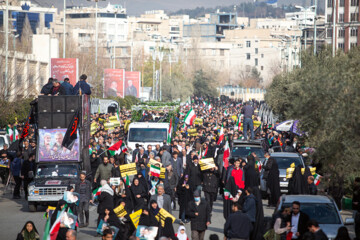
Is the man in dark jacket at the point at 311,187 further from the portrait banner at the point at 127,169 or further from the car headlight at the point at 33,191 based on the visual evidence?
the car headlight at the point at 33,191

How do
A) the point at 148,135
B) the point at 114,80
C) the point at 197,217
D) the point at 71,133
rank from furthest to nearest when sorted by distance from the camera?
1. the point at 114,80
2. the point at 148,135
3. the point at 71,133
4. the point at 197,217

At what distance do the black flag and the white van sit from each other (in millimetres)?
8900

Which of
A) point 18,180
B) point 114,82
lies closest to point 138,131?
point 18,180

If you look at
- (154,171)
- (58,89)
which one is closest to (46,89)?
(58,89)

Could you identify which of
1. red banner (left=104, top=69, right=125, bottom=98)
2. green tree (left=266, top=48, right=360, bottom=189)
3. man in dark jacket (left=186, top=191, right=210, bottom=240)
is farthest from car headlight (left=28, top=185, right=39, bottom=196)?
red banner (left=104, top=69, right=125, bottom=98)

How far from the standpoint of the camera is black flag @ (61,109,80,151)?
2167 cm

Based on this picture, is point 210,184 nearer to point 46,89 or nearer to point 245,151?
point 46,89

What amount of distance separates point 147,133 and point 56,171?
391 inches

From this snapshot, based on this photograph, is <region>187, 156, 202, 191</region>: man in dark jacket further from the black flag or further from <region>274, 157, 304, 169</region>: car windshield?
<region>274, 157, 304, 169</region>: car windshield

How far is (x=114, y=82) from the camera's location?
195ft

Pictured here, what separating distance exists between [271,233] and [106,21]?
7273 inches

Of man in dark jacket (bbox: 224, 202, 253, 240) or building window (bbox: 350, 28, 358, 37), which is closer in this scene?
man in dark jacket (bbox: 224, 202, 253, 240)

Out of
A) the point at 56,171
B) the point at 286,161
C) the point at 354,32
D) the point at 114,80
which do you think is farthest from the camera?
the point at 354,32

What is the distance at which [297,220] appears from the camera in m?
13.1
